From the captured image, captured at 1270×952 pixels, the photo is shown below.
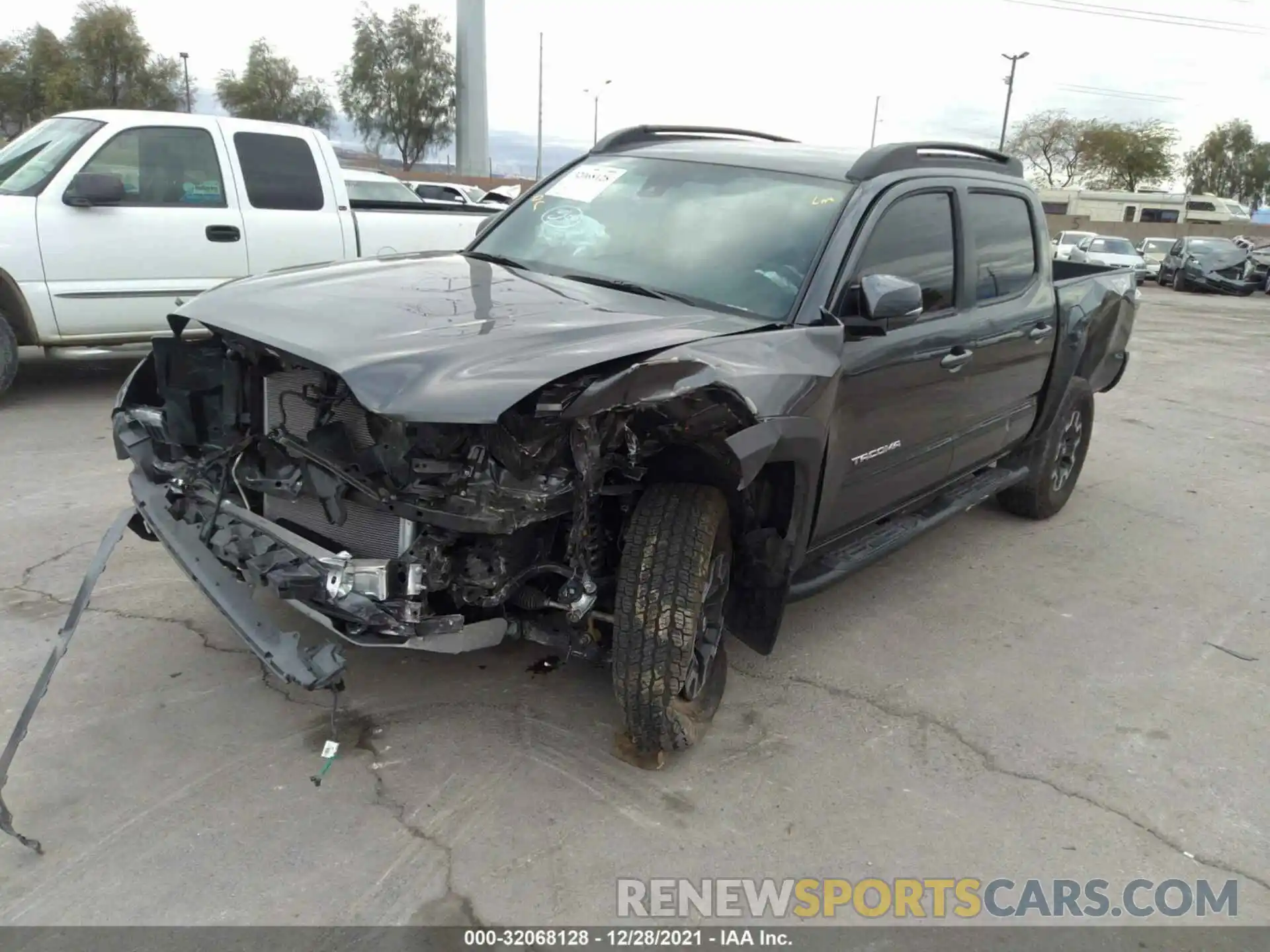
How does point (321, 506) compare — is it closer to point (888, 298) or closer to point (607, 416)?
point (607, 416)

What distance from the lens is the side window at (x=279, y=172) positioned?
7.67 metres

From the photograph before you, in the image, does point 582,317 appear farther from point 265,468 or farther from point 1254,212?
point 1254,212

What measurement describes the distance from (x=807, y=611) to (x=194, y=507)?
2.61 m

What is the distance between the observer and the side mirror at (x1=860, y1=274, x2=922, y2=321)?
335cm

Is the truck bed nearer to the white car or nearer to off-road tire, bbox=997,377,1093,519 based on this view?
off-road tire, bbox=997,377,1093,519

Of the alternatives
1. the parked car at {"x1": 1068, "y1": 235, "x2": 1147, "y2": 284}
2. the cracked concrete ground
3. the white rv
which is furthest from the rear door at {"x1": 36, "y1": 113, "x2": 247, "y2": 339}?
the white rv

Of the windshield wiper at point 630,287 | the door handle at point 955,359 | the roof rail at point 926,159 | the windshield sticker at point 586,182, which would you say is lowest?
the door handle at point 955,359

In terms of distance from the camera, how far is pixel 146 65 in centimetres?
4872

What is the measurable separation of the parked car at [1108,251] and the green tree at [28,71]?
1791 inches

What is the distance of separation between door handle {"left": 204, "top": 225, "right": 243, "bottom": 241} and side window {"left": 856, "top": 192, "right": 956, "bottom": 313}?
552 cm

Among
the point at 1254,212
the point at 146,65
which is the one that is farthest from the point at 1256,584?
the point at 1254,212

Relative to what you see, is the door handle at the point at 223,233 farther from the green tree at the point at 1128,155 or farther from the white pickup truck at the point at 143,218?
the green tree at the point at 1128,155

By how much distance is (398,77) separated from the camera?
184 feet

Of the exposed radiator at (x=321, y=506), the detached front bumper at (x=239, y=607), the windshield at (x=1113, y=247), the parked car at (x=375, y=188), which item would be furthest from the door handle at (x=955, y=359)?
the windshield at (x=1113, y=247)
